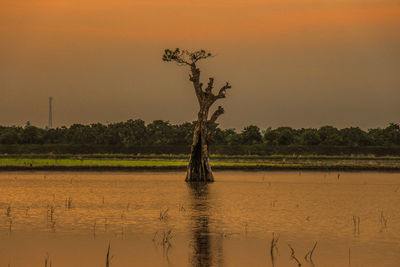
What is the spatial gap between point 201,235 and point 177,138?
127 m

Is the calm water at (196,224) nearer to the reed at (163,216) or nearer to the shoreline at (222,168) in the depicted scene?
the reed at (163,216)

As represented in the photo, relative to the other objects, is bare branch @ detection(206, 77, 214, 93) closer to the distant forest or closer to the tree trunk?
the tree trunk

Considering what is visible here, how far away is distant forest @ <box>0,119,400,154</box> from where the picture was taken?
5733 inches

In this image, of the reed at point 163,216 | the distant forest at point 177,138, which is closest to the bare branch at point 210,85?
the reed at point 163,216

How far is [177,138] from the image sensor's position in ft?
524

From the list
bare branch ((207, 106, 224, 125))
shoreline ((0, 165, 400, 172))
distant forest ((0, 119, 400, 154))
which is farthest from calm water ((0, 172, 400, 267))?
distant forest ((0, 119, 400, 154))

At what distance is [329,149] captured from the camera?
140 metres

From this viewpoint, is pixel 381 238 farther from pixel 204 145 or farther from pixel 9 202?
pixel 204 145

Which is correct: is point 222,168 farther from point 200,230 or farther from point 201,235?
point 201,235

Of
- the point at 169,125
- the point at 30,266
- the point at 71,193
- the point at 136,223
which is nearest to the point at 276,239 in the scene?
the point at 136,223

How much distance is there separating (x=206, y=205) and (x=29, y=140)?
358 ft

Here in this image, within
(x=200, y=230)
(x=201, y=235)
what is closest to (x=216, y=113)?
(x=200, y=230)

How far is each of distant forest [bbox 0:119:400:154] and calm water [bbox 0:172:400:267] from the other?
3093 inches

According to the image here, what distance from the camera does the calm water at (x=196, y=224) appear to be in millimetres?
26938
